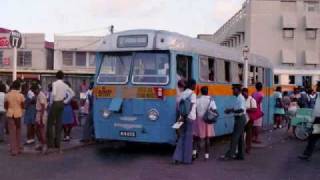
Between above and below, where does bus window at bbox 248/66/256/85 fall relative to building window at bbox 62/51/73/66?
below

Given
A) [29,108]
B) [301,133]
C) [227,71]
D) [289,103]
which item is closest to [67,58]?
[289,103]

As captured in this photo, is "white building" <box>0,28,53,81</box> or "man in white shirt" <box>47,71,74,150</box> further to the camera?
"white building" <box>0,28,53,81</box>

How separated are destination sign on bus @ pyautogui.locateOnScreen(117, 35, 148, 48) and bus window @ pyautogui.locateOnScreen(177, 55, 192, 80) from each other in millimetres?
948

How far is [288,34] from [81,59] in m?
23.7

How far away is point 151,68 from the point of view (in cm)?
1409

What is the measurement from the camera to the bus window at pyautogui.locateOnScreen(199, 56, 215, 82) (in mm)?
15428

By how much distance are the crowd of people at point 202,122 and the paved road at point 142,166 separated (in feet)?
1.08

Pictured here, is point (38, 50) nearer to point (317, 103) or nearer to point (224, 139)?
point (224, 139)

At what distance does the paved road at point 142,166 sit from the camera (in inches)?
444

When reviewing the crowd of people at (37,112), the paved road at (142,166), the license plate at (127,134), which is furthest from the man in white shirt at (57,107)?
the license plate at (127,134)

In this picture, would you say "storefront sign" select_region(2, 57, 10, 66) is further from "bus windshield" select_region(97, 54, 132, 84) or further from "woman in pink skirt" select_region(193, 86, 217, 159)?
"woman in pink skirt" select_region(193, 86, 217, 159)

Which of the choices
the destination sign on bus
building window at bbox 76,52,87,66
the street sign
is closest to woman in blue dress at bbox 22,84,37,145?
the street sign

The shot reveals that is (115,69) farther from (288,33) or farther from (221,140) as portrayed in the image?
(288,33)

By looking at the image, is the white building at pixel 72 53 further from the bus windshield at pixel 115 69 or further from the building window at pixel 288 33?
the bus windshield at pixel 115 69
